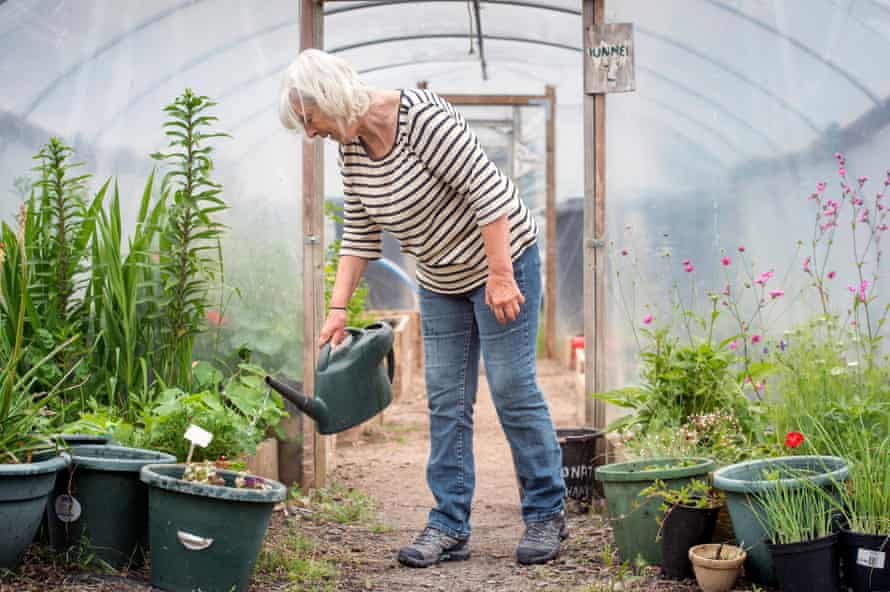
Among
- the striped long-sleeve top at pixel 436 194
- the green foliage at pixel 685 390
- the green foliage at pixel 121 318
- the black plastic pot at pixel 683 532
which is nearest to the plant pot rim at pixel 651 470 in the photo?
the black plastic pot at pixel 683 532

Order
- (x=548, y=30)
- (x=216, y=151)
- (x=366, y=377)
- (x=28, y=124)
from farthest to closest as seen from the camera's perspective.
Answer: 1. (x=548, y=30)
2. (x=216, y=151)
3. (x=28, y=124)
4. (x=366, y=377)

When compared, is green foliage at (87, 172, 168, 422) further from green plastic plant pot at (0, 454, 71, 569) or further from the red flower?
the red flower

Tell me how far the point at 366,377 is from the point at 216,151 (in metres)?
1.45

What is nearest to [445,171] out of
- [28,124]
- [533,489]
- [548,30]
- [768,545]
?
[533,489]

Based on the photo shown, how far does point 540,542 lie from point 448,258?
0.82 metres

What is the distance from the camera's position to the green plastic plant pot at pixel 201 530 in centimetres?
212

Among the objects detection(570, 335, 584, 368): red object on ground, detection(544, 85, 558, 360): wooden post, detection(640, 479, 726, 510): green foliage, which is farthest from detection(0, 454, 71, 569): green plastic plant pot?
detection(544, 85, 558, 360): wooden post

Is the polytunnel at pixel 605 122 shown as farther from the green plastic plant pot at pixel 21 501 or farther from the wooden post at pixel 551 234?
the wooden post at pixel 551 234

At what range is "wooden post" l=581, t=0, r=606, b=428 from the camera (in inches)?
139

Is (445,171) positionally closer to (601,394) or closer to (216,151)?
(601,394)

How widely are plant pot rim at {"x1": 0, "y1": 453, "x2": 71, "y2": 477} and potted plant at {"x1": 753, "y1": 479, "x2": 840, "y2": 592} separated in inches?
58.0

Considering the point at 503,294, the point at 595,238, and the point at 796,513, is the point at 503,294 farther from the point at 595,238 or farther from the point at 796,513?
the point at 595,238

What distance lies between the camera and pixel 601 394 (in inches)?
129

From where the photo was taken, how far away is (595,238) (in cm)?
353
